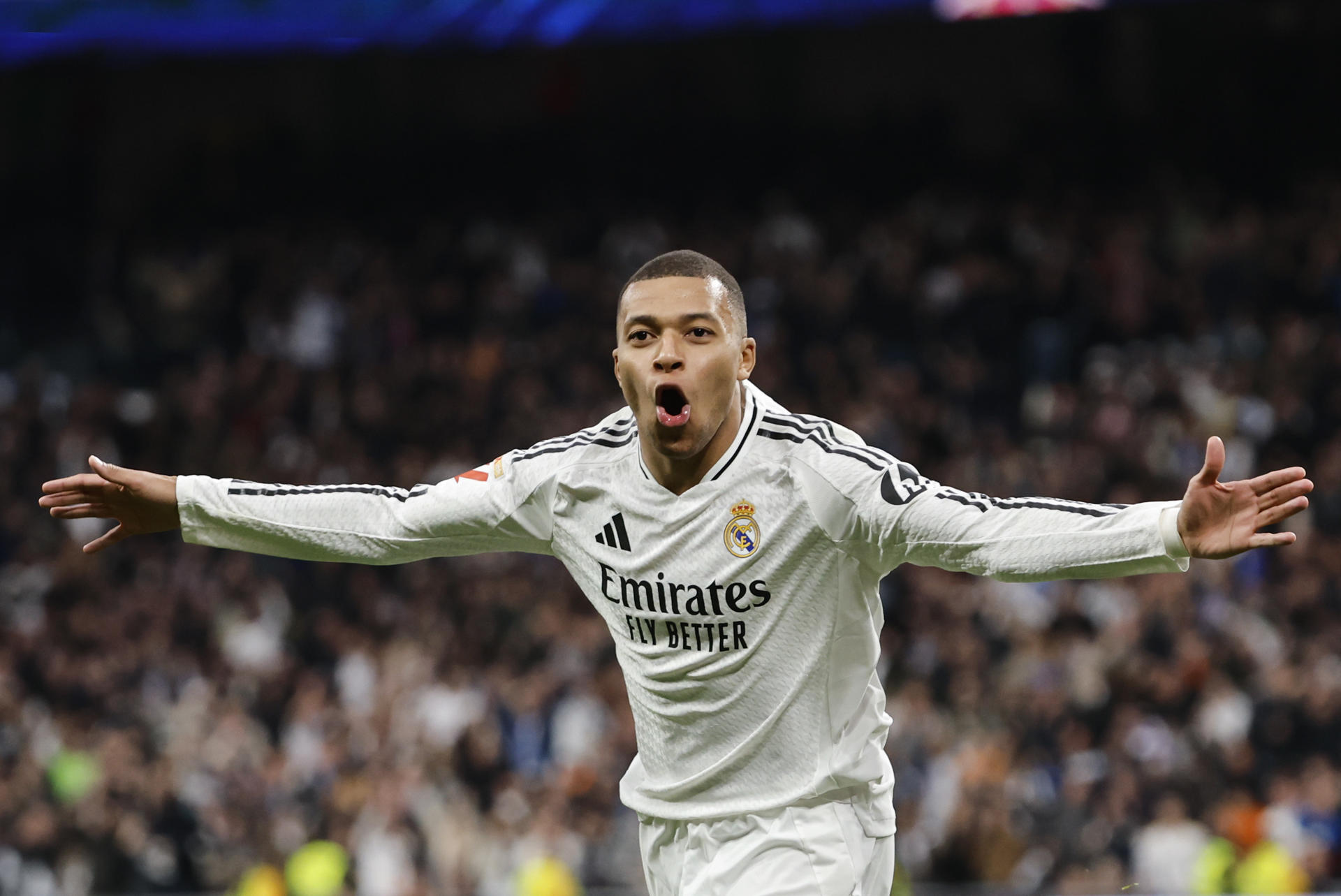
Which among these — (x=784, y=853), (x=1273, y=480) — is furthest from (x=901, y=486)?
(x=784, y=853)

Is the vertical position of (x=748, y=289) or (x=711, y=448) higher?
(x=748, y=289)

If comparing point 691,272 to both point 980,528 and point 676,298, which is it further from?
point 980,528

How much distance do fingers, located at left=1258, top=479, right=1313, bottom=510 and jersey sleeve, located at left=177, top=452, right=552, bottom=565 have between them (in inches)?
68.5

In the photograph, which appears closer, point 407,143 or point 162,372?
point 162,372

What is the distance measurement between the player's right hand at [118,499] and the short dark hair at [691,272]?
4.33 feet

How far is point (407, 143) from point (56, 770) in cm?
1066

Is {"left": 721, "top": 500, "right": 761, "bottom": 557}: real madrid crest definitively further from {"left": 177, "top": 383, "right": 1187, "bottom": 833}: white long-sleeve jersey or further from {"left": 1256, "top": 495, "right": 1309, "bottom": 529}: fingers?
{"left": 1256, "top": 495, "right": 1309, "bottom": 529}: fingers

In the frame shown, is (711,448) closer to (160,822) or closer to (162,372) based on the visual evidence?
(160,822)

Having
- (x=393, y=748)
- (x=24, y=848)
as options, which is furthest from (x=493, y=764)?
(x=24, y=848)

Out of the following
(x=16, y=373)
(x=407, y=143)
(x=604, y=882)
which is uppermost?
(x=407, y=143)

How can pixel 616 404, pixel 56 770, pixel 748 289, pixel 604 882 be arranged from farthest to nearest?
pixel 748 289, pixel 616 404, pixel 56 770, pixel 604 882

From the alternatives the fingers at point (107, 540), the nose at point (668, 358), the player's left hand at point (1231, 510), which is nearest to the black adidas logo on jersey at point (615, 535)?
the nose at point (668, 358)

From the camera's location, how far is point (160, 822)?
13031 mm

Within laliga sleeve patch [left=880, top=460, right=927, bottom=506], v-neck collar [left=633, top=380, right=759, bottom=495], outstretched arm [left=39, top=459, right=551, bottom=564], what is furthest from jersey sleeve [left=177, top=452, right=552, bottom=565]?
laliga sleeve patch [left=880, top=460, right=927, bottom=506]
